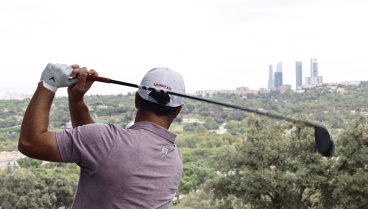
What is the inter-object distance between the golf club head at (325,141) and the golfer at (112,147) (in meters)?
0.62

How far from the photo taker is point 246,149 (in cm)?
947

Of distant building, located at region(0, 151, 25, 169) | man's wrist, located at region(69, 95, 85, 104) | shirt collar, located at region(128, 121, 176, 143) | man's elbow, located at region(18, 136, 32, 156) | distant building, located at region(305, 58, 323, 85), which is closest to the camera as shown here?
man's elbow, located at region(18, 136, 32, 156)

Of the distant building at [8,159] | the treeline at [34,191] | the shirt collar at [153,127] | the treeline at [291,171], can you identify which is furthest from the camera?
the distant building at [8,159]

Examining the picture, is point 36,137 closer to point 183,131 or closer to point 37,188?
point 37,188

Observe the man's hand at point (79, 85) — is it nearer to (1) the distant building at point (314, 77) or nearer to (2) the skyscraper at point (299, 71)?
(1) the distant building at point (314, 77)

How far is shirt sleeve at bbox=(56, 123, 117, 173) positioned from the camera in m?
0.71

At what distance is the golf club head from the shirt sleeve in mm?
843

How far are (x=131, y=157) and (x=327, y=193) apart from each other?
357 inches

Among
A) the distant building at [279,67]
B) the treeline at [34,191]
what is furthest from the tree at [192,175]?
the distant building at [279,67]

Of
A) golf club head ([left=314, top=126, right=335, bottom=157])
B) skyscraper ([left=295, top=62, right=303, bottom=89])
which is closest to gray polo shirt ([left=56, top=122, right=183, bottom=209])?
golf club head ([left=314, top=126, right=335, bottom=157])

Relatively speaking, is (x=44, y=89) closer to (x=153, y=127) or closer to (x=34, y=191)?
(x=153, y=127)

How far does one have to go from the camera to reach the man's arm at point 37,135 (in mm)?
677

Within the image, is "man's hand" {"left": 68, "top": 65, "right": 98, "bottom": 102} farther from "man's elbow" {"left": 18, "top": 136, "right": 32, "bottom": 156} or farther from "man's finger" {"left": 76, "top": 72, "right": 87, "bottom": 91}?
"man's elbow" {"left": 18, "top": 136, "right": 32, "bottom": 156}

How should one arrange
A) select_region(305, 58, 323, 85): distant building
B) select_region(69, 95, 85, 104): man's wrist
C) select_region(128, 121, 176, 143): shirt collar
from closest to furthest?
select_region(128, 121, 176, 143): shirt collar, select_region(69, 95, 85, 104): man's wrist, select_region(305, 58, 323, 85): distant building
